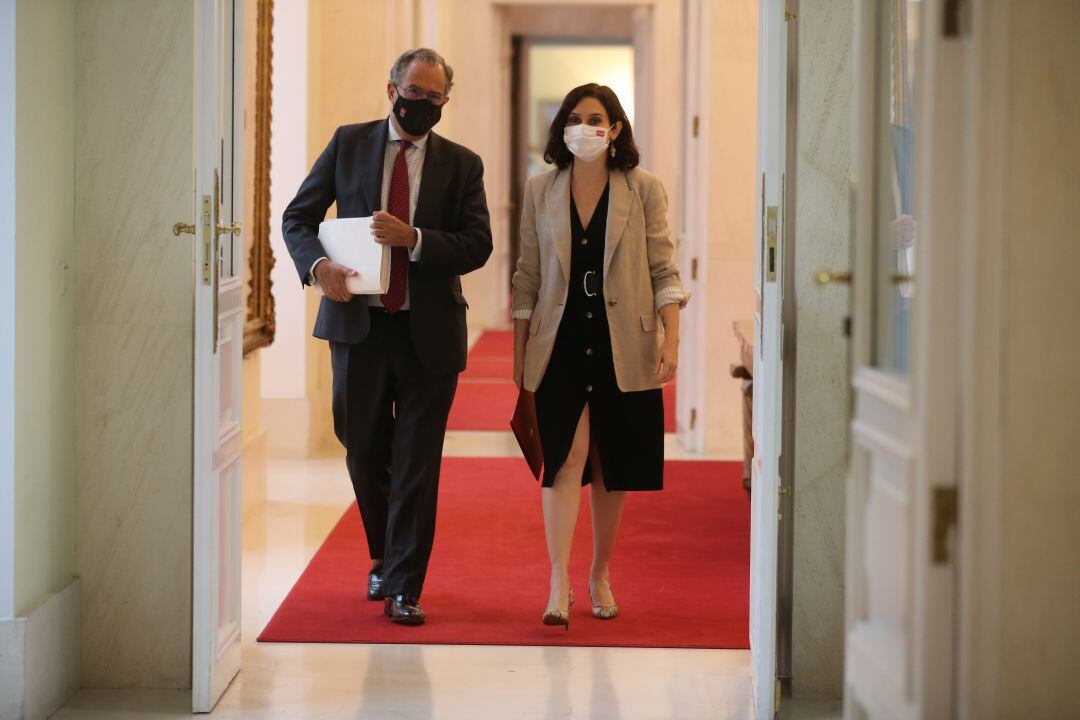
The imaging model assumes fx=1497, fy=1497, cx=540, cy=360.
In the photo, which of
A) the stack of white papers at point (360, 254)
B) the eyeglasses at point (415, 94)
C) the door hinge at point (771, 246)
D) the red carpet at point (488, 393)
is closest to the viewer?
the door hinge at point (771, 246)

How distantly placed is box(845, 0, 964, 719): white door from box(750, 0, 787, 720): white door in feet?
2.15

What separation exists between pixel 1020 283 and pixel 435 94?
2525 mm

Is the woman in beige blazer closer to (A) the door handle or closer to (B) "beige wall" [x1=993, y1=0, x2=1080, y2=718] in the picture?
(A) the door handle

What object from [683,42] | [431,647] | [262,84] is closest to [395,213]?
[431,647]

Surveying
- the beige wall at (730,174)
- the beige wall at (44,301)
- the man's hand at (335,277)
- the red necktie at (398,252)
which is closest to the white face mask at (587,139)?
the red necktie at (398,252)

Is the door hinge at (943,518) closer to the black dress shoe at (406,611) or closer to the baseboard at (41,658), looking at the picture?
the baseboard at (41,658)

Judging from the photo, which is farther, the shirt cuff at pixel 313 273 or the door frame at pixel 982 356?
the shirt cuff at pixel 313 273

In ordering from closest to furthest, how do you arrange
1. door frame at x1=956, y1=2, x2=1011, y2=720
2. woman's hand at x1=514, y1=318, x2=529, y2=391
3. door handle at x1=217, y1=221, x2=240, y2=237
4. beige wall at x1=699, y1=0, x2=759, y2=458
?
door frame at x1=956, y1=2, x2=1011, y2=720 → door handle at x1=217, y1=221, x2=240, y2=237 → woman's hand at x1=514, y1=318, x2=529, y2=391 → beige wall at x1=699, y1=0, x2=759, y2=458

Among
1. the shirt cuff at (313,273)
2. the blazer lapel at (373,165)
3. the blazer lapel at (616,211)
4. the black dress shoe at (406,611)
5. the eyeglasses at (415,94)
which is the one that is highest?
the eyeglasses at (415,94)

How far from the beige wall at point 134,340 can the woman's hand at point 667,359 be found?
144cm

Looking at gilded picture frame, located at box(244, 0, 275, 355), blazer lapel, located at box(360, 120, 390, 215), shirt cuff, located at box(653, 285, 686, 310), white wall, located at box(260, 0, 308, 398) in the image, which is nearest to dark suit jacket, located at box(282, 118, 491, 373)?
blazer lapel, located at box(360, 120, 390, 215)

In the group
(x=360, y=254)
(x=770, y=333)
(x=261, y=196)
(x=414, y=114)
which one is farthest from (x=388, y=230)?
(x=261, y=196)

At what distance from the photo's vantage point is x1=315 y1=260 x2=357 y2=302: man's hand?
175 inches

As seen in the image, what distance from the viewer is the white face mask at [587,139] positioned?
15.0 ft
